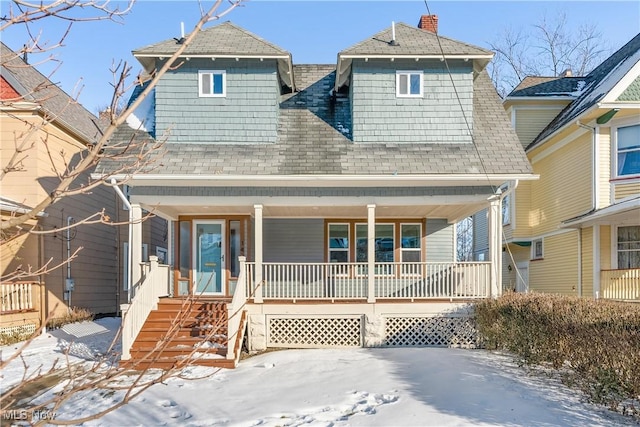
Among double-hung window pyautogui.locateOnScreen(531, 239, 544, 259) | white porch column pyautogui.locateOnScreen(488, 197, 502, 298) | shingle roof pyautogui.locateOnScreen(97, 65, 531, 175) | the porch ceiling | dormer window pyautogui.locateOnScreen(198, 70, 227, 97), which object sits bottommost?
double-hung window pyautogui.locateOnScreen(531, 239, 544, 259)

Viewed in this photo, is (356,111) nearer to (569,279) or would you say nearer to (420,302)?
(420,302)

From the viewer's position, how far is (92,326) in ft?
43.8

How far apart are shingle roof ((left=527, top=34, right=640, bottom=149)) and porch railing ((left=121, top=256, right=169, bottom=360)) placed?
11.2 m

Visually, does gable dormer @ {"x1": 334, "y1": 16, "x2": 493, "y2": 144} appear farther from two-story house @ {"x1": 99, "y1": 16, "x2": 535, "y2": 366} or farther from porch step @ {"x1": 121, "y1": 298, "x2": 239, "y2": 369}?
porch step @ {"x1": 121, "y1": 298, "x2": 239, "y2": 369}

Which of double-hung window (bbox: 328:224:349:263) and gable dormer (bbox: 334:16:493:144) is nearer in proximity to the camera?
gable dormer (bbox: 334:16:493:144)

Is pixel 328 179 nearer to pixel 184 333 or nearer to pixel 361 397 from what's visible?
pixel 184 333

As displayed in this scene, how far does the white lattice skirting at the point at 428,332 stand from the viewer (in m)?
10.7

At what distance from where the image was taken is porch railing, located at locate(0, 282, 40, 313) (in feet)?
38.3

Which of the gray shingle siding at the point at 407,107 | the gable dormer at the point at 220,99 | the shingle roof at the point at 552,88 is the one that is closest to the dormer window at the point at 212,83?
the gable dormer at the point at 220,99

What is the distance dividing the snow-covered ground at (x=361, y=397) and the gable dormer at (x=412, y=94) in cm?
506

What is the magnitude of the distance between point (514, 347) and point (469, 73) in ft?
20.9

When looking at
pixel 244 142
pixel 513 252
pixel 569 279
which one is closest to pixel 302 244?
pixel 244 142

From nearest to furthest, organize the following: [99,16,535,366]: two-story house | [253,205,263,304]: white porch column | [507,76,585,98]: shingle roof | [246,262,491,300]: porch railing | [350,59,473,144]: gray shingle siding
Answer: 1. [253,205,263,304]: white porch column
2. [99,16,535,366]: two-story house
3. [246,262,491,300]: porch railing
4. [350,59,473,144]: gray shingle siding
5. [507,76,585,98]: shingle roof

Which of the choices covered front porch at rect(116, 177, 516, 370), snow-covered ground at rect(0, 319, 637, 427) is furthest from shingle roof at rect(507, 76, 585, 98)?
snow-covered ground at rect(0, 319, 637, 427)
